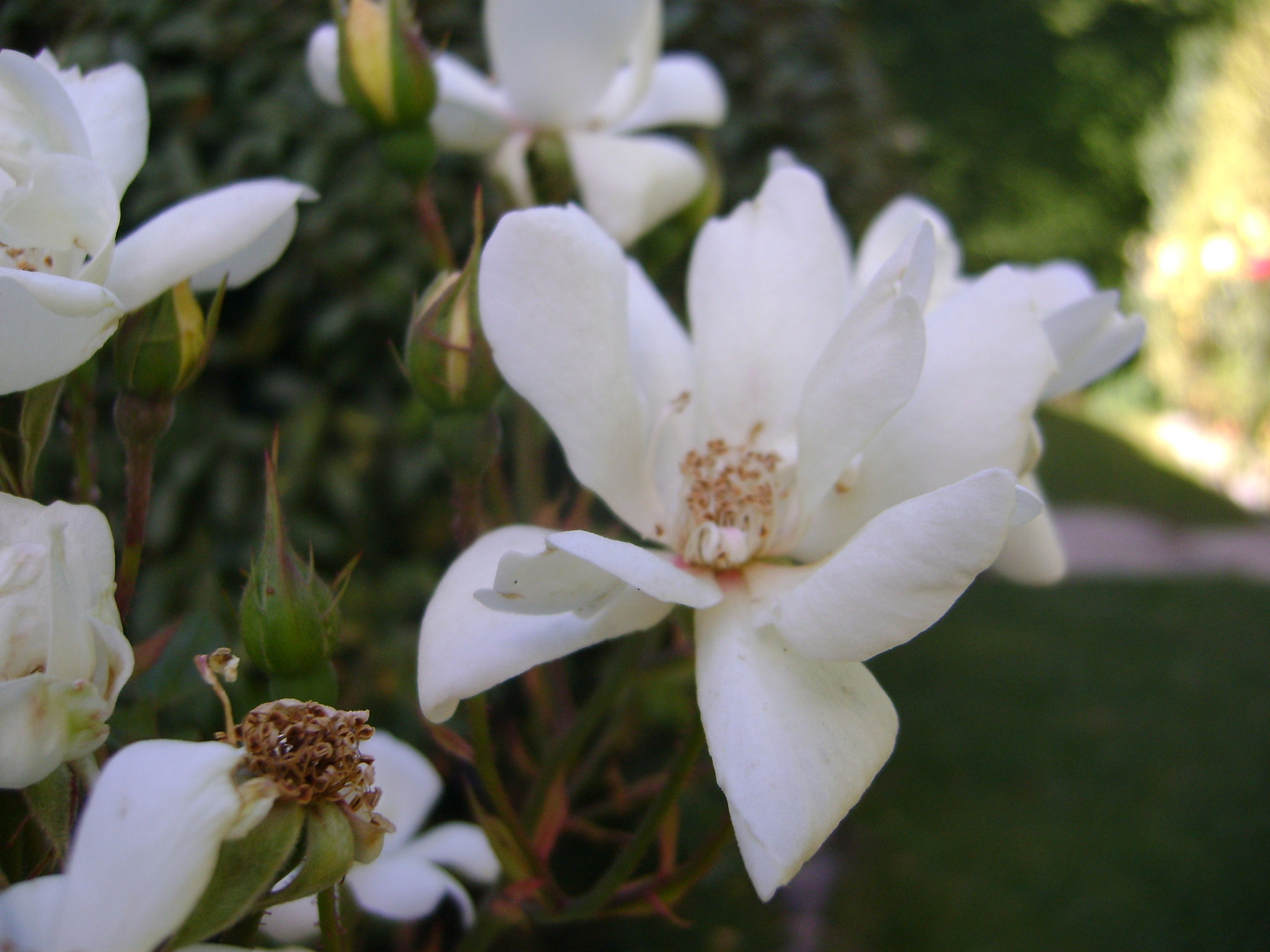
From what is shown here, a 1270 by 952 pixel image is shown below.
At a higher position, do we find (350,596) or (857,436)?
(857,436)

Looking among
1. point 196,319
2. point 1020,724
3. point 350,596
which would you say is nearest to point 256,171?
point 350,596

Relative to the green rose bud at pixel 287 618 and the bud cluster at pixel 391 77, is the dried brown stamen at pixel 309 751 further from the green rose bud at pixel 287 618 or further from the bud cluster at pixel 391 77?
the bud cluster at pixel 391 77

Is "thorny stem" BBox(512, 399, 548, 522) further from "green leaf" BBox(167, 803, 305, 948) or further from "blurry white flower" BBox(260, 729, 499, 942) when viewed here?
"green leaf" BBox(167, 803, 305, 948)

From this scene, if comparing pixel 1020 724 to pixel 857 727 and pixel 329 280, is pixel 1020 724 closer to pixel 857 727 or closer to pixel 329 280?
pixel 329 280

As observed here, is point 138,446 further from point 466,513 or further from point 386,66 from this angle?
point 386,66

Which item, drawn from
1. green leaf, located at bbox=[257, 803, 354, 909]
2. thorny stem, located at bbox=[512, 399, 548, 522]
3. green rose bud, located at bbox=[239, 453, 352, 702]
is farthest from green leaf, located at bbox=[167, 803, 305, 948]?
thorny stem, located at bbox=[512, 399, 548, 522]
